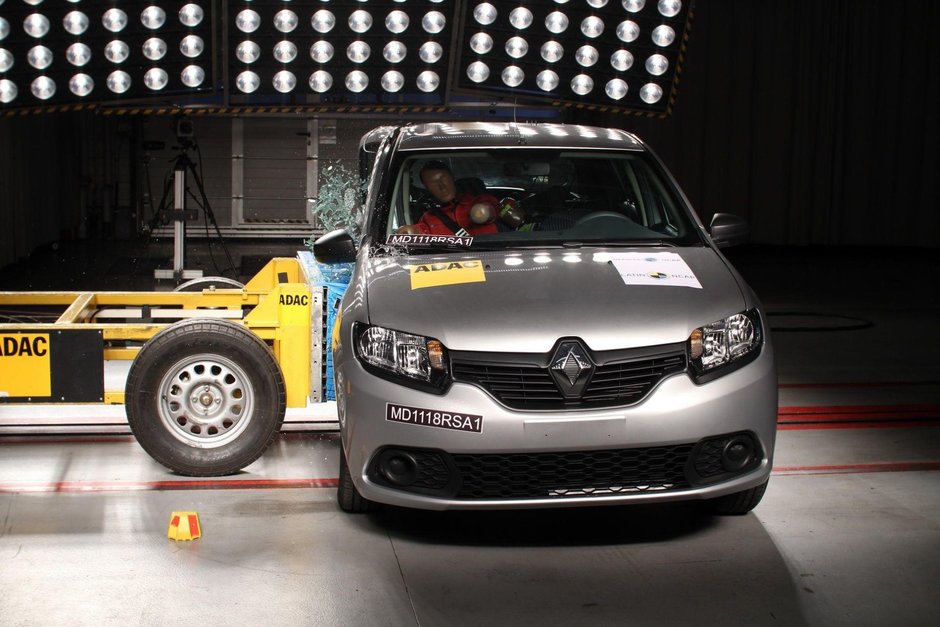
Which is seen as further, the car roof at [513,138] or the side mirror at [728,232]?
the car roof at [513,138]

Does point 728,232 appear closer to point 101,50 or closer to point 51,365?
point 51,365

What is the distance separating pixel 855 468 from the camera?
5355 millimetres

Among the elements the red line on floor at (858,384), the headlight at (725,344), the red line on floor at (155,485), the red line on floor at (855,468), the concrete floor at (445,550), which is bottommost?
the red line on floor at (858,384)

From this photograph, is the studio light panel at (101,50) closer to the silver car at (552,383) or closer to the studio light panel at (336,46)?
the studio light panel at (336,46)

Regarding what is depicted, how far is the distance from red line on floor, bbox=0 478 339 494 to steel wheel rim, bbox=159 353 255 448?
168 millimetres

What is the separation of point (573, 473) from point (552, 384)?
32 cm

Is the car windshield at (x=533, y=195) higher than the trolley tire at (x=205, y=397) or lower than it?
higher

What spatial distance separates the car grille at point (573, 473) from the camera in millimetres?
3949

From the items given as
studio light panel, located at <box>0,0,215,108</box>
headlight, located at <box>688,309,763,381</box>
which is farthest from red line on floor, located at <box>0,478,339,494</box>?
studio light panel, located at <box>0,0,215,108</box>

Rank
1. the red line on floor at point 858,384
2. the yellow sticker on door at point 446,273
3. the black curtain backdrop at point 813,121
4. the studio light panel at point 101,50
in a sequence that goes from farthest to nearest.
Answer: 1. the black curtain backdrop at point 813,121
2. the red line on floor at point 858,384
3. the studio light panel at point 101,50
4. the yellow sticker on door at point 446,273

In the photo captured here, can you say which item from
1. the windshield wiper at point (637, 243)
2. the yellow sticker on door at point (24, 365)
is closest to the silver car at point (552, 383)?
the windshield wiper at point (637, 243)

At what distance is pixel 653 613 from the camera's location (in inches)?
142

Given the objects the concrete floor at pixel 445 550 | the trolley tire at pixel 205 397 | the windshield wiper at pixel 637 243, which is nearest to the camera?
the concrete floor at pixel 445 550

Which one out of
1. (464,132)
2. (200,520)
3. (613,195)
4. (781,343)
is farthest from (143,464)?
(781,343)
